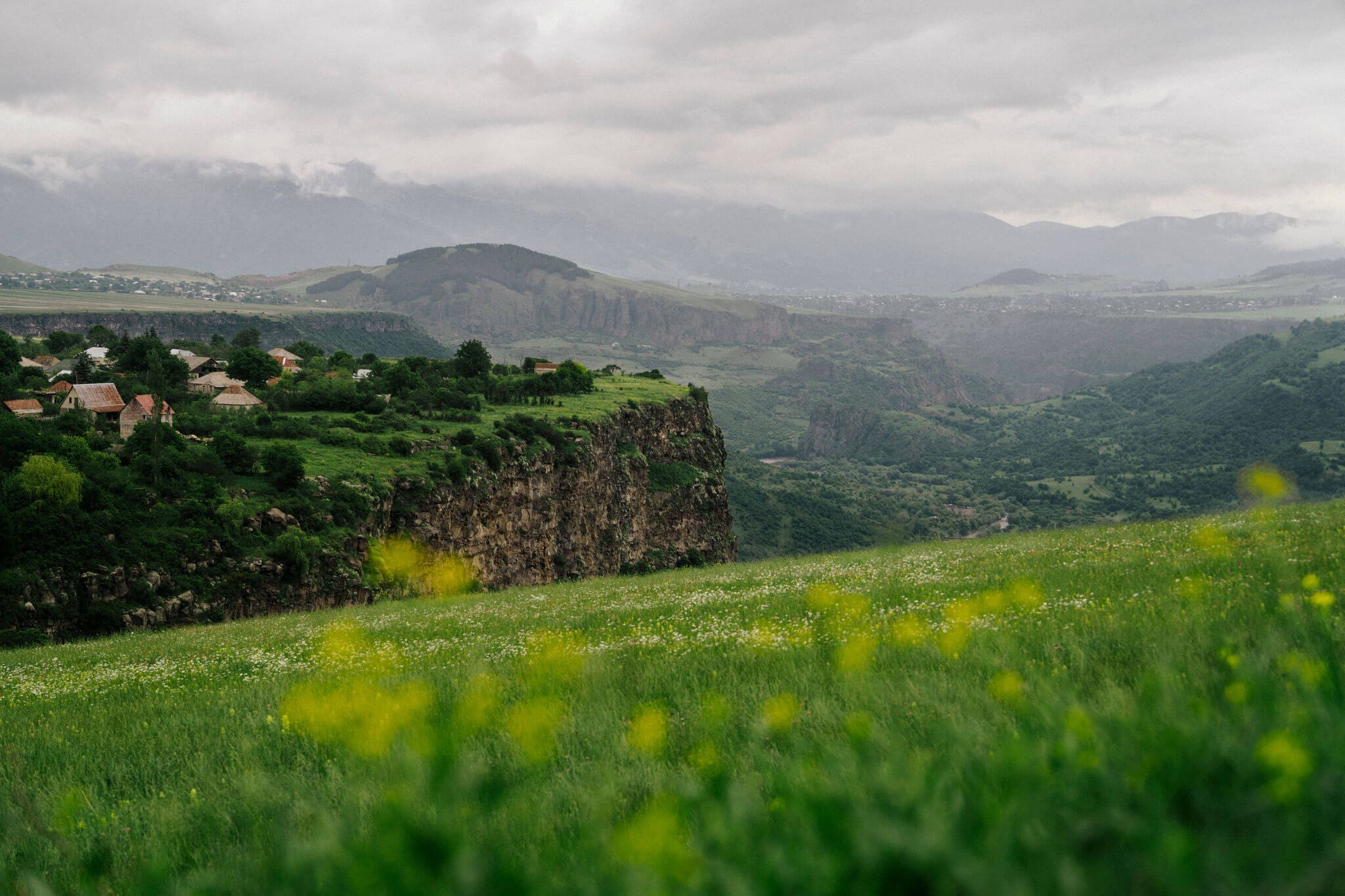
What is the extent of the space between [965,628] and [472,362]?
97630 millimetres

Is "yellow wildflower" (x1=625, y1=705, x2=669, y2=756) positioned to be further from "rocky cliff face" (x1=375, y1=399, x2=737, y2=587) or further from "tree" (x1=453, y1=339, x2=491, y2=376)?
Answer: "tree" (x1=453, y1=339, x2=491, y2=376)

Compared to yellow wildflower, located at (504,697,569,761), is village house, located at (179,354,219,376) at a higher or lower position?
higher

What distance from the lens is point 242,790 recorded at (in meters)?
5.31

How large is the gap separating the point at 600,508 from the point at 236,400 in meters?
37.7

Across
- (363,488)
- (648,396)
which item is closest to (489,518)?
(363,488)

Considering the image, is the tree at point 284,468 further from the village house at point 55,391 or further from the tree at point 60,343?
the tree at point 60,343

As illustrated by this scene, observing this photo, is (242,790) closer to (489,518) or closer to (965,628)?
(965,628)

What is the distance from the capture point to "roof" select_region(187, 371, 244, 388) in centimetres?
8200

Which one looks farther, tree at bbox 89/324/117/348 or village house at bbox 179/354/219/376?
tree at bbox 89/324/117/348

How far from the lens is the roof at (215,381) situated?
269ft

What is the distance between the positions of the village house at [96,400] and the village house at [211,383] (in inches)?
507

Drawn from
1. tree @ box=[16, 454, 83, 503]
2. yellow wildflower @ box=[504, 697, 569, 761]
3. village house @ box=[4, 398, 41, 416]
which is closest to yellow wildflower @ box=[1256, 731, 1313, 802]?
yellow wildflower @ box=[504, 697, 569, 761]

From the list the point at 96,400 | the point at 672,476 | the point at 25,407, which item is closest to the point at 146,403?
the point at 96,400

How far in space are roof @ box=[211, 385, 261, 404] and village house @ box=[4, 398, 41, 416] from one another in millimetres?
12868
